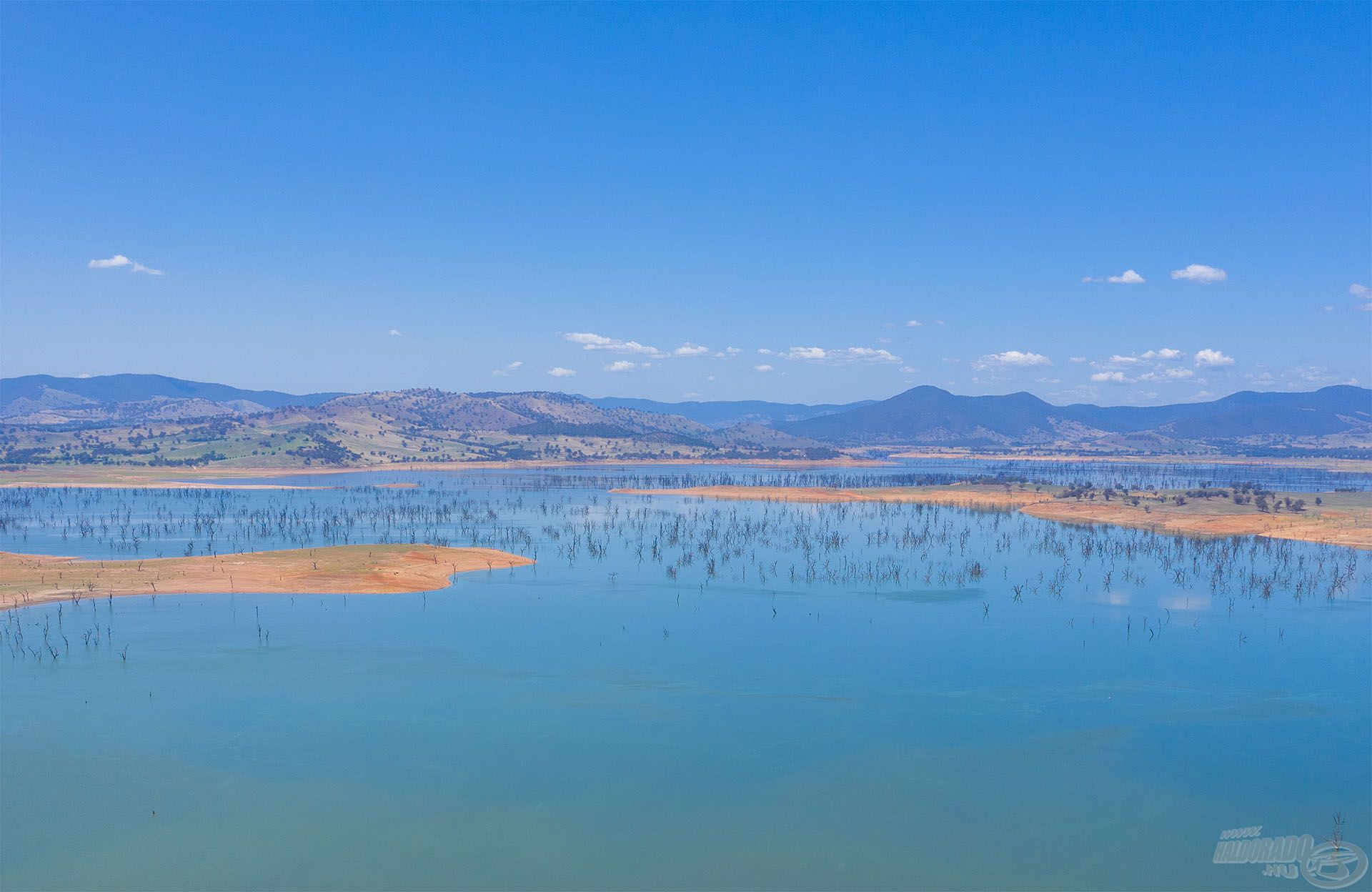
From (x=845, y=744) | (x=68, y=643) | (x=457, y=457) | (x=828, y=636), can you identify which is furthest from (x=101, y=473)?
(x=845, y=744)

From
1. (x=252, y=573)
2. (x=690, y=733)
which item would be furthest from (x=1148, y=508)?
(x=252, y=573)

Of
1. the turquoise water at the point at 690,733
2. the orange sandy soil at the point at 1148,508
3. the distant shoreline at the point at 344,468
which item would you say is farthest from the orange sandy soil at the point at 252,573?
the distant shoreline at the point at 344,468

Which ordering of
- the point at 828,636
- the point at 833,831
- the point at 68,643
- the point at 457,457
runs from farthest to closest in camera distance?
the point at 457,457
the point at 828,636
the point at 68,643
the point at 833,831

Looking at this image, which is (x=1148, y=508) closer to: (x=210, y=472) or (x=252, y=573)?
(x=252, y=573)

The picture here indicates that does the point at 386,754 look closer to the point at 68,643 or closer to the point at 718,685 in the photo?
the point at 718,685

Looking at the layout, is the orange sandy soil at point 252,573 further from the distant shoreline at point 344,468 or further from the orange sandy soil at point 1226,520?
the distant shoreline at point 344,468

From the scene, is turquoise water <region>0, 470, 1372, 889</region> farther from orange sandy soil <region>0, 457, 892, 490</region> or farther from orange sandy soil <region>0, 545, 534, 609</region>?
orange sandy soil <region>0, 457, 892, 490</region>
